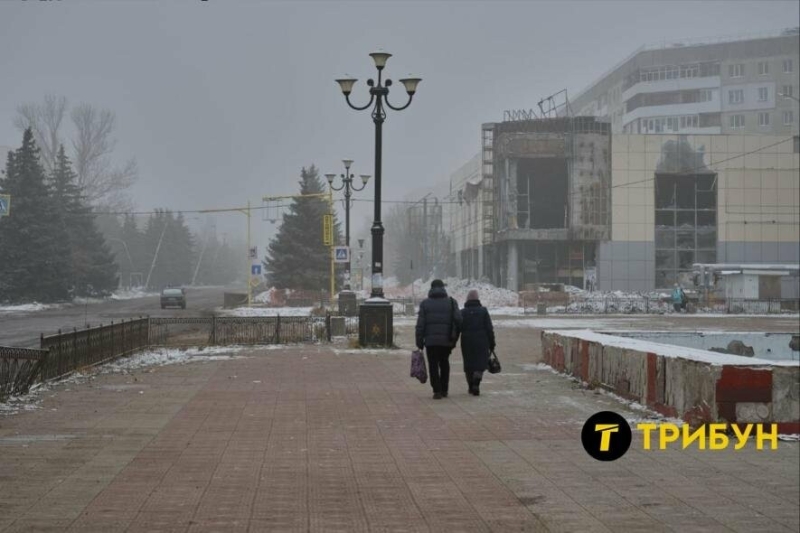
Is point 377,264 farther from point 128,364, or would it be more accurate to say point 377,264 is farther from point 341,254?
point 341,254

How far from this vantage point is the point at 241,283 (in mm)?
114375

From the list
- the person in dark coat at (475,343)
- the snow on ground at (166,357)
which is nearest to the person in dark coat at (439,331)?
the person in dark coat at (475,343)

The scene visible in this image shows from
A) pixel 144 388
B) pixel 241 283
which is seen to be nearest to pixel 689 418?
pixel 144 388

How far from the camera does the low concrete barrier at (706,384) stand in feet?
32.7

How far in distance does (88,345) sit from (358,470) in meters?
11.2

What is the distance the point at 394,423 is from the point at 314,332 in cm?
1678

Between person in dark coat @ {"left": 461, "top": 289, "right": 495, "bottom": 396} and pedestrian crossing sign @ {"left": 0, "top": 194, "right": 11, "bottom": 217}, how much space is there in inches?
255

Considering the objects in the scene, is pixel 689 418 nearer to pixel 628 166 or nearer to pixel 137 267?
pixel 137 267

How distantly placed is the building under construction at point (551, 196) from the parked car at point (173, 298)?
93.7 feet

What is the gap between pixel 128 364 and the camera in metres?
20.0

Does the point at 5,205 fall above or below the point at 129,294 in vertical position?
above

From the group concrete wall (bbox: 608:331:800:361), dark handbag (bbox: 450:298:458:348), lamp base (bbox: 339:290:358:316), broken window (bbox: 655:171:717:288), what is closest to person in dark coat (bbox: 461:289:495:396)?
dark handbag (bbox: 450:298:458:348)

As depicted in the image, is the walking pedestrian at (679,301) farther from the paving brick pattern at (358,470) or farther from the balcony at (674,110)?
the balcony at (674,110)

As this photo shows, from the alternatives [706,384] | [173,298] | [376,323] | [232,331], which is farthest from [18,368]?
[173,298]
